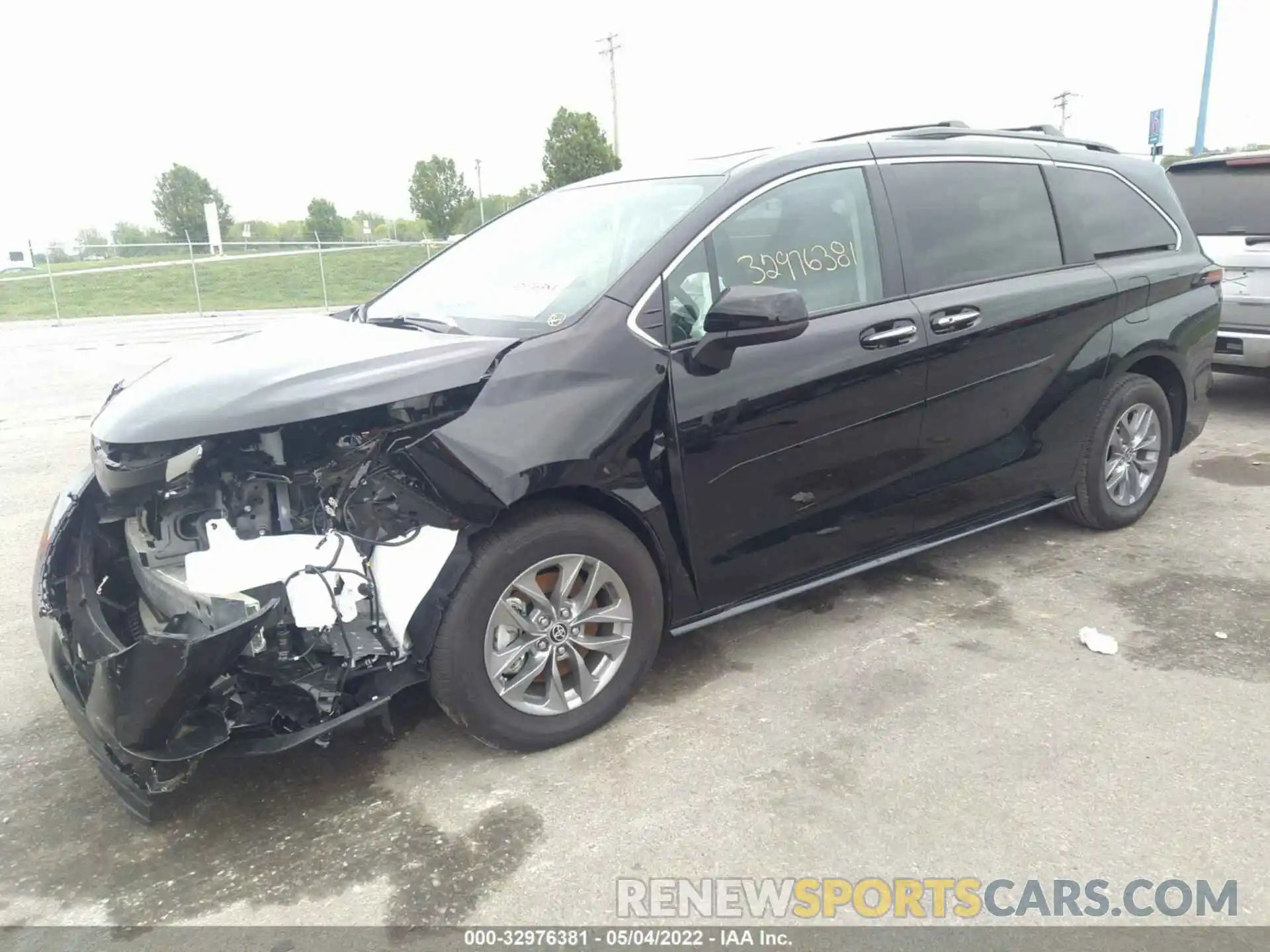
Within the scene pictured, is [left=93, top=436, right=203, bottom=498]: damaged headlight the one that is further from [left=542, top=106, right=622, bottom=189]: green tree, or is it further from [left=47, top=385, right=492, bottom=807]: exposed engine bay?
[left=542, top=106, right=622, bottom=189]: green tree

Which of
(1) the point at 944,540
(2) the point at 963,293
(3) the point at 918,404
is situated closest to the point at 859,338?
(3) the point at 918,404

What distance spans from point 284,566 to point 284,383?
20.8 inches

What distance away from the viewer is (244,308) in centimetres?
2581

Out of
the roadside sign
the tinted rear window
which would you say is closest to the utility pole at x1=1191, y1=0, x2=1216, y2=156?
the tinted rear window

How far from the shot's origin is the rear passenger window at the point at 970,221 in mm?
3771

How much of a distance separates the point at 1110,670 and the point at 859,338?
5.04 feet

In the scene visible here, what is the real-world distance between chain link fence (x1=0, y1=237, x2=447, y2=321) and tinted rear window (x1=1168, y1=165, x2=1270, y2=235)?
21949mm

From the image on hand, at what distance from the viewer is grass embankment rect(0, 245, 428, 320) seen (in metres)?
26.2

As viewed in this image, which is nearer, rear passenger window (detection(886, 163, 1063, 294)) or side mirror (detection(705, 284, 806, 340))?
side mirror (detection(705, 284, 806, 340))

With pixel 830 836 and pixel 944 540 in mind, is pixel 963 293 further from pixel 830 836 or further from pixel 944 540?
pixel 830 836

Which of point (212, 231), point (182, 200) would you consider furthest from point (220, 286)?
point (182, 200)

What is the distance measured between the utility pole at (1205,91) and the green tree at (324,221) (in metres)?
36.3

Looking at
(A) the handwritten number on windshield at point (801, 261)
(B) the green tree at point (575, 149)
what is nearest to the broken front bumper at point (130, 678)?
(A) the handwritten number on windshield at point (801, 261)

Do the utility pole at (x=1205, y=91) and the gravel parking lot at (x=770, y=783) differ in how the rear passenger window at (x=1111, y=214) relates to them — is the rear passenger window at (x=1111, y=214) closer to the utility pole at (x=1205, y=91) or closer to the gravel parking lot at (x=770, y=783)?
the gravel parking lot at (x=770, y=783)
